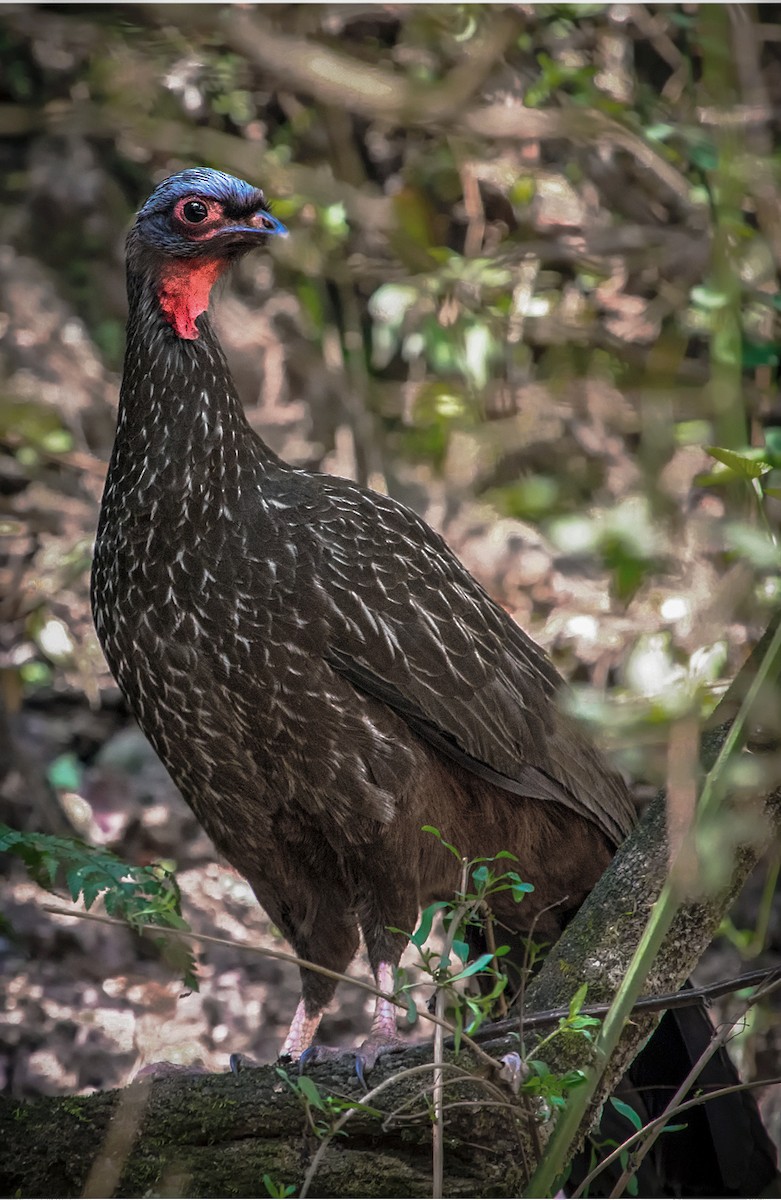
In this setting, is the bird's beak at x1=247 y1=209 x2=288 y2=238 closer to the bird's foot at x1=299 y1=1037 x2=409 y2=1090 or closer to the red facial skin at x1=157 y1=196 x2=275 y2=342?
the red facial skin at x1=157 y1=196 x2=275 y2=342

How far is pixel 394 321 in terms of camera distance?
662cm

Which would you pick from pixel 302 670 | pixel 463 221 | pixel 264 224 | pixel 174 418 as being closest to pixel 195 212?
pixel 264 224

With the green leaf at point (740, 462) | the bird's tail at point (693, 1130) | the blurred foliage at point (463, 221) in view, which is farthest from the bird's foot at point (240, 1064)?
the blurred foliage at point (463, 221)

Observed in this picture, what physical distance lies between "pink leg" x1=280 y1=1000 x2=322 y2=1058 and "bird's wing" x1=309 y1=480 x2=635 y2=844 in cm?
78

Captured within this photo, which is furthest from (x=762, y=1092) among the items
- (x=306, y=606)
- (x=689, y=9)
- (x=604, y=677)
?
(x=689, y=9)

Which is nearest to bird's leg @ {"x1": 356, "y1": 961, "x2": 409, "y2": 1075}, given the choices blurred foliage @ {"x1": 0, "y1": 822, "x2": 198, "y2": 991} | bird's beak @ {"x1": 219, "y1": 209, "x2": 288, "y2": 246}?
blurred foliage @ {"x1": 0, "y1": 822, "x2": 198, "y2": 991}

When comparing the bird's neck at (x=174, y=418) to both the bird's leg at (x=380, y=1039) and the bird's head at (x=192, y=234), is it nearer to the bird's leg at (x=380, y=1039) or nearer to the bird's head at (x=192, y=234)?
the bird's head at (x=192, y=234)

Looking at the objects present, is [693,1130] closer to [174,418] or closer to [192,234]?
[174,418]

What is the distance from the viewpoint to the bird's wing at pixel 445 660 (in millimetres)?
3520

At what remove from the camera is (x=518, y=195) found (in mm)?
6574

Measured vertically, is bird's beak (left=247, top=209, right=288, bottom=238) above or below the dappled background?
above

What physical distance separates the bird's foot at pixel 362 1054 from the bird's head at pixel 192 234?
177 centimetres

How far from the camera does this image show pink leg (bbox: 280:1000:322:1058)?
3713 mm

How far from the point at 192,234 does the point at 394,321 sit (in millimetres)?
3019
